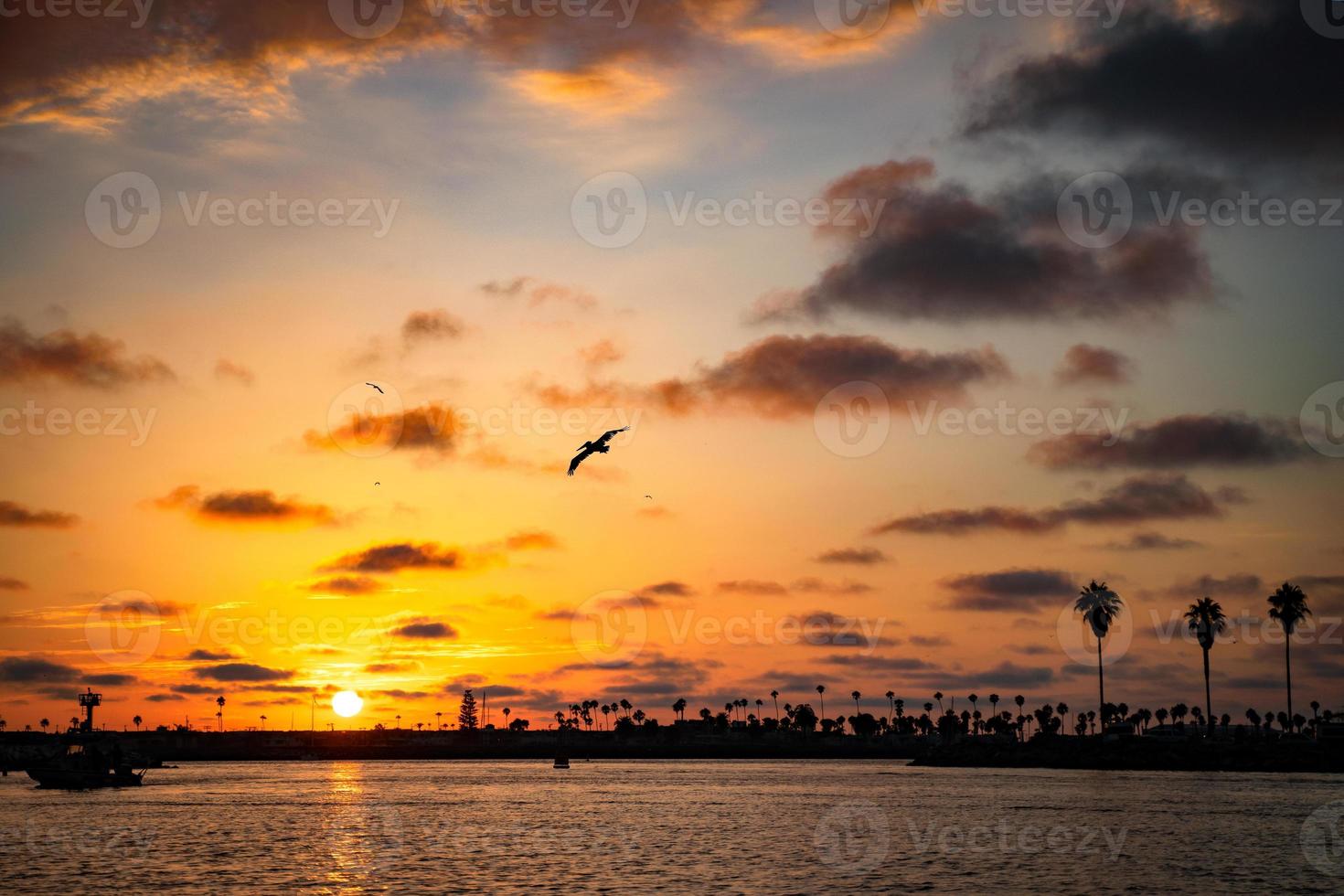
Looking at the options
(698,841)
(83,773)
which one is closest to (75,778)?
(83,773)

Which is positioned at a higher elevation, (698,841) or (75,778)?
(698,841)

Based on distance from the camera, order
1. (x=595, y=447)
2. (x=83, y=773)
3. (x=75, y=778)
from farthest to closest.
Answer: (x=83, y=773) → (x=75, y=778) → (x=595, y=447)

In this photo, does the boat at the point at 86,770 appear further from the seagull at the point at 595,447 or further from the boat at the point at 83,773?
the seagull at the point at 595,447

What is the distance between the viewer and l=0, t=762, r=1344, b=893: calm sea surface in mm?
62938

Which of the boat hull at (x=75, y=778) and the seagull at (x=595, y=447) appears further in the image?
the boat hull at (x=75, y=778)

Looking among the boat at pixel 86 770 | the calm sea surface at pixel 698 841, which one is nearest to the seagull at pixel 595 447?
the calm sea surface at pixel 698 841

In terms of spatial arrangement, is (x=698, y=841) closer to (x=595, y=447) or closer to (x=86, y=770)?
(x=595, y=447)

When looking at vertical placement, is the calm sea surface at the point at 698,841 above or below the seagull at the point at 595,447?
below

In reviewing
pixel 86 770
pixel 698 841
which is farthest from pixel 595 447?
pixel 86 770

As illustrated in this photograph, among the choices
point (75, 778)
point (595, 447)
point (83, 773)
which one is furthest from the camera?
point (83, 773)

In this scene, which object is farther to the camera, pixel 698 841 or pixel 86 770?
pixel 86 770

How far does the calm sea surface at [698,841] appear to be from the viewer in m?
62.9

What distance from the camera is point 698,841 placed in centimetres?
8356

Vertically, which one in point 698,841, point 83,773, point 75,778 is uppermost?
point 698,841
